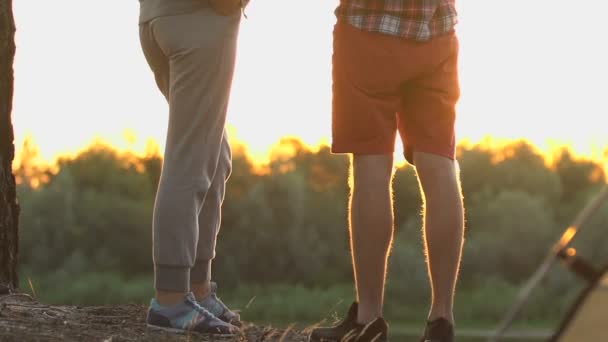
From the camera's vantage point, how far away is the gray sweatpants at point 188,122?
330cm

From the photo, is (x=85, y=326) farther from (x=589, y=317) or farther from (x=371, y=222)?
(x=589, y=317)

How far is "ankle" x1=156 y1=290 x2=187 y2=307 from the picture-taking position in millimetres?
3402

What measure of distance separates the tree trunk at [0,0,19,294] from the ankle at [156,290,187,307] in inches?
56.1

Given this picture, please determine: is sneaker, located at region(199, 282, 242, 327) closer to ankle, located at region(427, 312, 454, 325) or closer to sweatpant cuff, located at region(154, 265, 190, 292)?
sweatpant cuff, located at region(154, 265, 190, 292)

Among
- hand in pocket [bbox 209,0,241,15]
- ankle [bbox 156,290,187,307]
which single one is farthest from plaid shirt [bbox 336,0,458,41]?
ankle [bbox 156,290,187,307]

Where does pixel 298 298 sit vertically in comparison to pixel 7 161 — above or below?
below

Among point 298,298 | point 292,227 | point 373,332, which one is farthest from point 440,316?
point 298,298

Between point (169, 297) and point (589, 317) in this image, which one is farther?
point (169, 297)

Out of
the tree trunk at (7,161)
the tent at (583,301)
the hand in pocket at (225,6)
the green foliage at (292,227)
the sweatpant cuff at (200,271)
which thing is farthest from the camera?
the green foliage at (292,227)

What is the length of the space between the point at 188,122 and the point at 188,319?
0.60 meters

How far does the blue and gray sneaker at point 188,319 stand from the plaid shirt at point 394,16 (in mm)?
988

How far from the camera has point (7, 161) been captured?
15.4 feet

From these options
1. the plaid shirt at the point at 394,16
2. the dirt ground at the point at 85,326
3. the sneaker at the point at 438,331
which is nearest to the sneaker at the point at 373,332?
the sneaker at the point at 438,331

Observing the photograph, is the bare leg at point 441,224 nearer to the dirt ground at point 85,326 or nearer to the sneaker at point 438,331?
the sneaker at point 438,331
